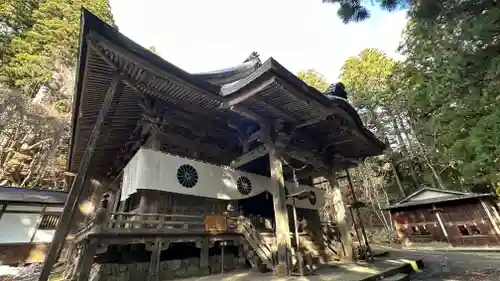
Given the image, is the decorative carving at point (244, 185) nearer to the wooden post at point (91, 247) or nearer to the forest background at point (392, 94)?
the wooden post at point (91, 247)

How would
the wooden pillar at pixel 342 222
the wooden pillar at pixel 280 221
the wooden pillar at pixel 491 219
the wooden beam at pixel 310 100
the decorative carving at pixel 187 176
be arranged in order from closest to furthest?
1. the wooden beam at pixel 310 100
2. the wooden pillar at pixel 280 221
3. the decorative carving at pixel 187 176
4. the wooden pillar at pixel 342 222
5. the wooden pillar at pixel 491 219

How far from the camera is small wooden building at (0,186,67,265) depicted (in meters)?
12.2

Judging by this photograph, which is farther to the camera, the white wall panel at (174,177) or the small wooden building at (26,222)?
the small wooden building at (26,222)

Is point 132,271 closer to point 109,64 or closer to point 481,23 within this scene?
point 109,64

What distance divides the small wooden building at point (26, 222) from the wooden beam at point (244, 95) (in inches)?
498

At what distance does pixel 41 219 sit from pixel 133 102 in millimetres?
11641

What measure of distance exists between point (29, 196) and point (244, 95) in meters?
14.1

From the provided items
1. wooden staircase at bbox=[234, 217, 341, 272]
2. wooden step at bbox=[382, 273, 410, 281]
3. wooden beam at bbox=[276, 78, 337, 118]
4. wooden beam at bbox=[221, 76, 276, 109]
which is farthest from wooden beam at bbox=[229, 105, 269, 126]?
wooden step at bbox=[382, 273, 410, 281]

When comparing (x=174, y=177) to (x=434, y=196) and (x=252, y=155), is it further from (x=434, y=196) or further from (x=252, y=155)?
(x=434, y=196)

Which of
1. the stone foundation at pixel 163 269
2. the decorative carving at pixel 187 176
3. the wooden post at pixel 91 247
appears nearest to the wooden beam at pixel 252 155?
the decorative carving at pixel 187 176

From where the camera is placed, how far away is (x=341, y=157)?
980cm

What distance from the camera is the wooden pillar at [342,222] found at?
8.46m

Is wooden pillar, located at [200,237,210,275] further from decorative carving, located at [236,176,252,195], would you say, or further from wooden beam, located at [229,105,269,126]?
wooden beam, located at [229,105,269,126]

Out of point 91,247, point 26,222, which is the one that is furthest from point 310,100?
point 26,222
